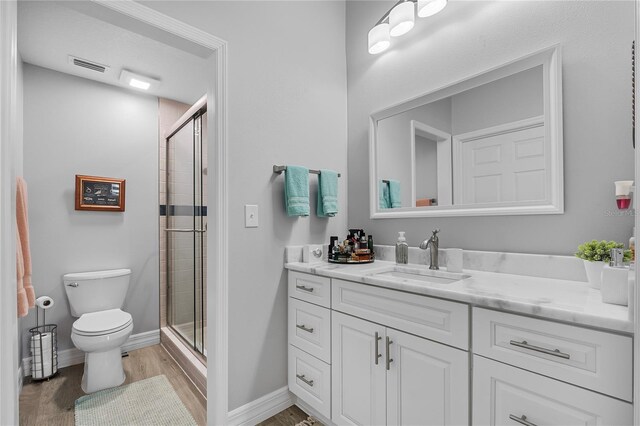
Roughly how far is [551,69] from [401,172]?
2.82 ft

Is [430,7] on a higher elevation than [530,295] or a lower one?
higher

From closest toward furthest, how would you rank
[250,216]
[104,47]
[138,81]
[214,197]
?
1. [214,197]
2. [250,216]
3. [104,47]
4. [138,81]

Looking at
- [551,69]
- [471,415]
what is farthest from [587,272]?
[551,69]

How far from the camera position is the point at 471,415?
40.1 inches

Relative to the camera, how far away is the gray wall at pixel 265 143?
163cm

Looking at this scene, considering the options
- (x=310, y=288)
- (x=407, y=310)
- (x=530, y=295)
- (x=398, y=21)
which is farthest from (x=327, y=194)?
(x=530, y=295)

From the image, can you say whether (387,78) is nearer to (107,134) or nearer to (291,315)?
(291,315)

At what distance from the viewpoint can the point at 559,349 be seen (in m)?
0.85

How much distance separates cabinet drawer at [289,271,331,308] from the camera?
61.1 inches

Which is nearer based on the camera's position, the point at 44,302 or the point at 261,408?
the point at 261,408

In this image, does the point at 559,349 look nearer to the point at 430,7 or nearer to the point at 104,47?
the point at 430,7

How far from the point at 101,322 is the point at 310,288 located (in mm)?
1647

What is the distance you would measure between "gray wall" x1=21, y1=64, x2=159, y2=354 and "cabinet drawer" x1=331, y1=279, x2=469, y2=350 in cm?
218

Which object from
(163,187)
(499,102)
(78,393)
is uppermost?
(499,102)
